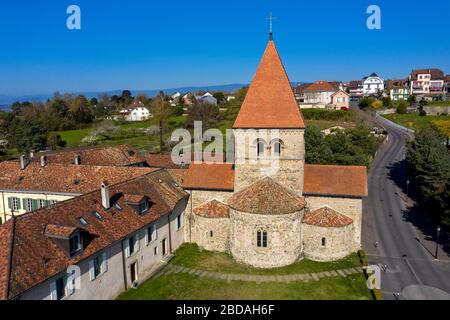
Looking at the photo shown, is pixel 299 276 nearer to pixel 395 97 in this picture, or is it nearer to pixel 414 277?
pixel 414 277

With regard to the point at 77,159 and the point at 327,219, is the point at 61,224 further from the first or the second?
the point at 77,159

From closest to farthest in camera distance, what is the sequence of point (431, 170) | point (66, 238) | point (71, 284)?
point (66, 238), point (71, 284), point (431, 170)

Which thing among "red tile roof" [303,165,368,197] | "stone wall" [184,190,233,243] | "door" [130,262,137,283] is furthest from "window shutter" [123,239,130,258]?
"red tile roof" [303,165,368,197]

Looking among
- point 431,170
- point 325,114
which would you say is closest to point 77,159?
point 431,170

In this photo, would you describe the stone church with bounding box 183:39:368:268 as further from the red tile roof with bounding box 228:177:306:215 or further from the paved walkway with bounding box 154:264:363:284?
the paved walkway with bounding box 154:264:363:284

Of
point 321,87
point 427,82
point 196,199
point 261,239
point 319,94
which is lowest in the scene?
point 261,239
